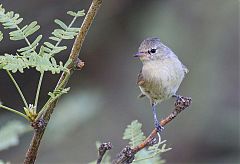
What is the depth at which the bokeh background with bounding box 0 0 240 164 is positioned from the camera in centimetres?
823

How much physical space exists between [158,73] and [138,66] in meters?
5.61

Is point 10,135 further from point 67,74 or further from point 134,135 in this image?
point 67,74

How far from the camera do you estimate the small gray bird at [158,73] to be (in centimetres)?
326

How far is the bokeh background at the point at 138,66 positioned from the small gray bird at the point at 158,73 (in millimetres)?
3666

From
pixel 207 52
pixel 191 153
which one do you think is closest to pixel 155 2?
pixel 207 52

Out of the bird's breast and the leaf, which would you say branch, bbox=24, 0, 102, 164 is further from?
the bird's breast

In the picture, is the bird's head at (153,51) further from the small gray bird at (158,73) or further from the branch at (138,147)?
the branch at (138,147)

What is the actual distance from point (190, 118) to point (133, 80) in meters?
1.51

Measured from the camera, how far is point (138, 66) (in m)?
9.26

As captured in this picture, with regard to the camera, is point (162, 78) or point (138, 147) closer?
point (138, 147)

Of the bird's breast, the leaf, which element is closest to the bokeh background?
the bird's breast

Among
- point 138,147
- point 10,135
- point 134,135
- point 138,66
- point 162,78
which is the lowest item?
point 138,147

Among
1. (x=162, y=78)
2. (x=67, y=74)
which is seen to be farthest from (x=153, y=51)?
(x=67, y=74)

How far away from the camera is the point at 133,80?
368 inches
